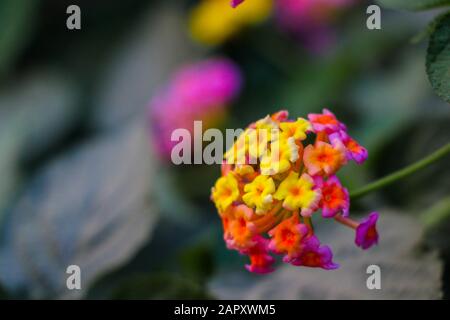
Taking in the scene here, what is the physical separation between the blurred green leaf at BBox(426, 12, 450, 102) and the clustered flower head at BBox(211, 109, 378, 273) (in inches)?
3.0

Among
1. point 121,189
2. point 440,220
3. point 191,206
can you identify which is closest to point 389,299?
point 440,220

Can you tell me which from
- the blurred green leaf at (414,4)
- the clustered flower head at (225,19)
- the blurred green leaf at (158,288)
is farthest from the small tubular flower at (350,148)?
the clustered flower head at (225,19)

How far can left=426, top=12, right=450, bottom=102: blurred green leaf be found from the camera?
57 cm

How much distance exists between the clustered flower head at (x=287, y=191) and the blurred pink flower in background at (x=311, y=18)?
0.87 metres

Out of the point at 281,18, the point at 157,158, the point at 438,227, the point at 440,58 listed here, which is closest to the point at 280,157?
the point at 440,58

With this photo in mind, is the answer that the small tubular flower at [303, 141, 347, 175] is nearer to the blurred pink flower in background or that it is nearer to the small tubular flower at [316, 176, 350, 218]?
the small tubular flower at [316, 176, 350, 218]

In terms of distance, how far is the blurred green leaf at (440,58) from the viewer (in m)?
0.57

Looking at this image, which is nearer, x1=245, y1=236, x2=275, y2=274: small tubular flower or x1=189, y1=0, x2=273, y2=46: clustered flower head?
x1=245, y1=236, x2=275, y2=274: small tubular flower

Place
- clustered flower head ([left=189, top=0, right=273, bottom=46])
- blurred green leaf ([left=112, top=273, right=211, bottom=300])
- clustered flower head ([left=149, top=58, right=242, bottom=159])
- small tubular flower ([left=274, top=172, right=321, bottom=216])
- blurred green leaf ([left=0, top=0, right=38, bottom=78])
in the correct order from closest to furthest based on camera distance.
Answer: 1. small tubular flower ([left=274, top=172, right=321, bottom=216])
2. blurred green leaf ([left=112, top=273, right=211, bottom=300])
3. clustered flower head ([left=149, top=58, right=242, bottom=159])
4. clustered flower head ([left=189, top=0, right=273, bottom=46])
5. blurred green leaf ([left=0, top=0, right=38, bottom=78])

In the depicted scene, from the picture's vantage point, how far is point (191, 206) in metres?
1.22

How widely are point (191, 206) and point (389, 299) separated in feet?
1.94

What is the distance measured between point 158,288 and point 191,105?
1.94 feet

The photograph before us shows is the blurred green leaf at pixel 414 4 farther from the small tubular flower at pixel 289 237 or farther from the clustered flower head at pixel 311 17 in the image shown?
the clustered flower head at pixel 311 17

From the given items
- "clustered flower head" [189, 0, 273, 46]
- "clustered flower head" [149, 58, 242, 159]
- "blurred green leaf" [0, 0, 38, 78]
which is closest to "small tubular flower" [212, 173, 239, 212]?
"clustered flower head" [149, 58, 242, 159]
